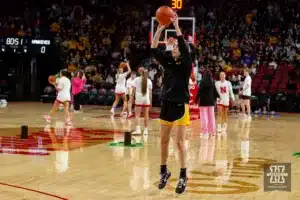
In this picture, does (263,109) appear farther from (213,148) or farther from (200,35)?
(213,148)

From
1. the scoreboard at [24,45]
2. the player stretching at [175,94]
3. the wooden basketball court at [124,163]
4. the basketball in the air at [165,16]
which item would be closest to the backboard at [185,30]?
the scoreboard at [24,45]

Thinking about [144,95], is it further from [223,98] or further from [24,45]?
[24,45]

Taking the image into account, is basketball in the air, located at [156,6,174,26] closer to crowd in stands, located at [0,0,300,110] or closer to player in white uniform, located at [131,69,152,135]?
player in white uniform, located at [131,69,152,135]

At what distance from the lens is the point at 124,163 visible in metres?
10.8

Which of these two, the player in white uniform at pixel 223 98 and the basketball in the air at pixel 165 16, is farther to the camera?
the player in white uniform at pixel 223 98

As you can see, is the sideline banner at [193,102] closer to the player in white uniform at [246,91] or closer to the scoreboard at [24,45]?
the player in white uniform at [246,91]

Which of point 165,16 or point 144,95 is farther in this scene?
point 144,95

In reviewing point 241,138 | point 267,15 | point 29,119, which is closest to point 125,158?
point 241,138

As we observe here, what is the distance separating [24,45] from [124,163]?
64.8 feet

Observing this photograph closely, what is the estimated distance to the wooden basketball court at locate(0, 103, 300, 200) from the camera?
831cm

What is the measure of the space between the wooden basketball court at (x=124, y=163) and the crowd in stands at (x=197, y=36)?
11188mm

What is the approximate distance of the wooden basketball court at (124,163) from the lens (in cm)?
831

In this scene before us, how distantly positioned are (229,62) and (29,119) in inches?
481
